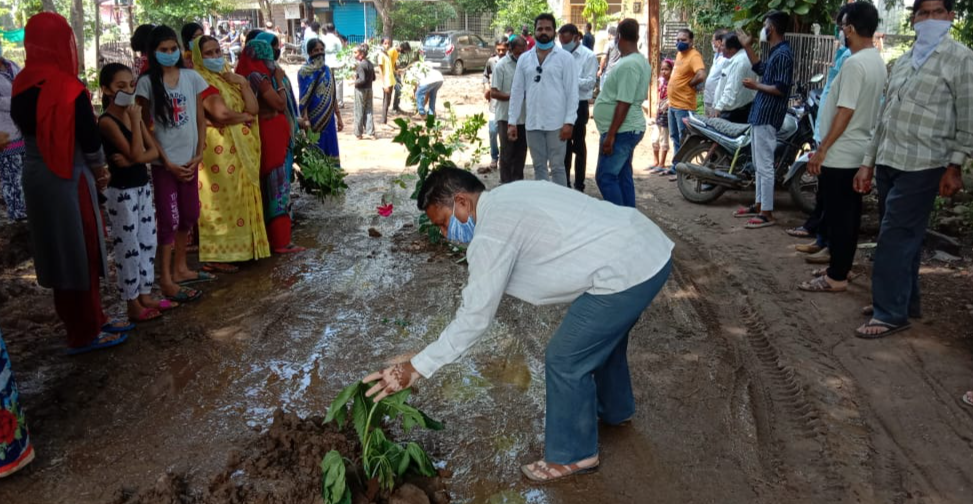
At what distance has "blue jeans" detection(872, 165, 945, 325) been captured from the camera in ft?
14.6

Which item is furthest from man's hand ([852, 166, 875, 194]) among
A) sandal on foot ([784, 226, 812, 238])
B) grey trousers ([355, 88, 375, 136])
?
grey trousers ([355, 88, 375, 136])

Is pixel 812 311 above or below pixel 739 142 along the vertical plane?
below

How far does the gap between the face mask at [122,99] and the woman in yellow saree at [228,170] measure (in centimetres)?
91

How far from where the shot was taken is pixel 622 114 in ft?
20.8

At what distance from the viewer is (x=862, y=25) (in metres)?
4.98

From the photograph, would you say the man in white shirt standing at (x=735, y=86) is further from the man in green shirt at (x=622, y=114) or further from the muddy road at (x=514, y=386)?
the muddy road at (x=514, y=386)

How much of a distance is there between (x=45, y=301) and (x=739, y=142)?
257 inches

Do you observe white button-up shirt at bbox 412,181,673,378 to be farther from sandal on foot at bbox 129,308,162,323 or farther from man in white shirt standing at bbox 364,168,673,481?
sandal on foot at bbox 129,308,162,323

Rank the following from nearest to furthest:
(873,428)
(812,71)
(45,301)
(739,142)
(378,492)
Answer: (378,492) → (873,428) → (45,301) → (739,142) → (812,71)

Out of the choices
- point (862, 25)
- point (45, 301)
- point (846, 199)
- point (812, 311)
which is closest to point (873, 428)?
point (812, 311)

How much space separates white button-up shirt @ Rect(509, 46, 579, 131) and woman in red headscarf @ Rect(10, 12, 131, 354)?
390 centimetres

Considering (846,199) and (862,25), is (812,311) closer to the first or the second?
(846,199)

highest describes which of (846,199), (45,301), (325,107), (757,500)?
(325,107)

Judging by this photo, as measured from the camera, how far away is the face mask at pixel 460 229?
295 cm
